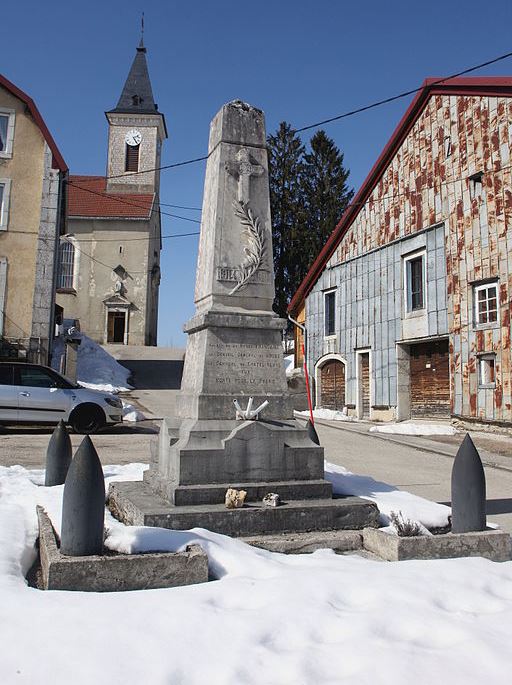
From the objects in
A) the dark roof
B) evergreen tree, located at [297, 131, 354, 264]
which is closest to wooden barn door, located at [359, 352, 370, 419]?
evergreen tree, located at [297, 131, 354, 264]

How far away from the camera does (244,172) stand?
618 centimetres

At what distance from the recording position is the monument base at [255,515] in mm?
4555

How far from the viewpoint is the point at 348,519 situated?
195 inches

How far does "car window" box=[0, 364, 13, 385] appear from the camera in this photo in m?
12.5

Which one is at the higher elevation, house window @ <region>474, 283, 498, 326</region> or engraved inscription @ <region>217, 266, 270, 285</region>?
house window @ <region>474, 283, 498, 326</region>

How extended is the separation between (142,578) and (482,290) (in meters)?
13.6

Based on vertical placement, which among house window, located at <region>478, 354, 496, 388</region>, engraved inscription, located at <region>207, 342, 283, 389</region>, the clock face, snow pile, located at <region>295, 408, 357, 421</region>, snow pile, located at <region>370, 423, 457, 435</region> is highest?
the clock face

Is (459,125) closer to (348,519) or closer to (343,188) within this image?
(348,519)

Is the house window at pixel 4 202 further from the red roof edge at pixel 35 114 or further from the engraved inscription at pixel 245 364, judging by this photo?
the engraved inscription at pixel 245 364

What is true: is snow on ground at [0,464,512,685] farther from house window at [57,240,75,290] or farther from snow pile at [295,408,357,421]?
house window at [57,240,75,290]

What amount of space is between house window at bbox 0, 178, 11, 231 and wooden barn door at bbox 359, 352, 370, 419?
12720 mm

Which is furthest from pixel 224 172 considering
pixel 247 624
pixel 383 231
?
pixel 383 231

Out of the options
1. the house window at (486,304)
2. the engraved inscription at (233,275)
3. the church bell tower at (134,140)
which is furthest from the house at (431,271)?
the church bell tower at (134,140)

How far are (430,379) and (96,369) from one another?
14808mm
